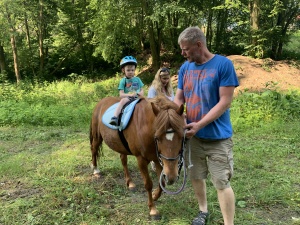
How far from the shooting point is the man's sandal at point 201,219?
3.01 m

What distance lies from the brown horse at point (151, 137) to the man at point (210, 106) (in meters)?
0.18

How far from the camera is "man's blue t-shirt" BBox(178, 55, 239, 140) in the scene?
8.15ft

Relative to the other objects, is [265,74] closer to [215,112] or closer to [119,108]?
[119,108]

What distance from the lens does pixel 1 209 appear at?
3.43 metres

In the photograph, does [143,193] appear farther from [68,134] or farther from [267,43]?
[267,43]

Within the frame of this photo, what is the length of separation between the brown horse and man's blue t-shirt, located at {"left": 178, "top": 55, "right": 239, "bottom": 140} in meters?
0.24

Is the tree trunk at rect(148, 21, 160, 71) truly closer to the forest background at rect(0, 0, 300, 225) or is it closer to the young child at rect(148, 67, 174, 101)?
the forest background at rect(0, 0, 300, 225)

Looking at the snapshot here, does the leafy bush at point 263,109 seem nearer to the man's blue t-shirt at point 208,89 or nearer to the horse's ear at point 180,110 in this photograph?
the man's blue t-shirt at point 208,89

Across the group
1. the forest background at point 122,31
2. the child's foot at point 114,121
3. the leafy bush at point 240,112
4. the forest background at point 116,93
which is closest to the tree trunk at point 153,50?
the forest background at point 122,31

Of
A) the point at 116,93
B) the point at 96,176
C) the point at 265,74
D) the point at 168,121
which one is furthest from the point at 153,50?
the point at 168,121

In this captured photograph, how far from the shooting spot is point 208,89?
258 cm

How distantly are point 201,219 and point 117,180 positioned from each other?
1.73m

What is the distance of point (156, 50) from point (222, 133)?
14701mm

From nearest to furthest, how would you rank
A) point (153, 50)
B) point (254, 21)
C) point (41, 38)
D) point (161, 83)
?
point (161, 83)
point (254, 21)
point (153, 50)
point (41, 38)
